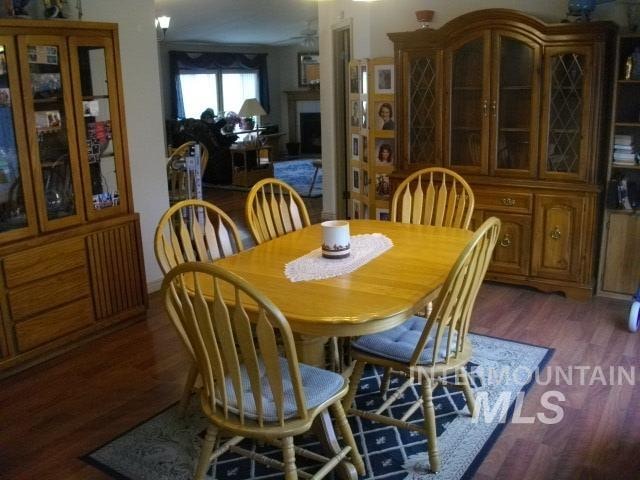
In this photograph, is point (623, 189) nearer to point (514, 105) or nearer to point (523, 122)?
point (523, 122)

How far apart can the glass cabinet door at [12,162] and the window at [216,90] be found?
8.12 meters

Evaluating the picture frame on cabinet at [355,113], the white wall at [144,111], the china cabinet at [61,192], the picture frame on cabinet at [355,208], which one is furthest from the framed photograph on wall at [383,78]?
the china cabinet at [61,192]

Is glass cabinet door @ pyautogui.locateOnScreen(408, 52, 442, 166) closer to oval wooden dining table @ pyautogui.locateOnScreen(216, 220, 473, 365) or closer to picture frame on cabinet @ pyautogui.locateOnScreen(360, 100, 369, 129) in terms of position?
picture frame on cabinet @ pyautogui.locateOnScreen(360, 100, 369, 129)

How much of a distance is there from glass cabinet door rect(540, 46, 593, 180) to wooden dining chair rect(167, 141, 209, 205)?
2.73 m

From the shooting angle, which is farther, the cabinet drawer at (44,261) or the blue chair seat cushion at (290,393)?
the cabinet drawer at (44,261)

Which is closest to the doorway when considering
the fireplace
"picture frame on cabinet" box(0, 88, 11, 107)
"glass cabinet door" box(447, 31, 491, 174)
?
"glass cabinet door" box(447, 31, 491, 174)

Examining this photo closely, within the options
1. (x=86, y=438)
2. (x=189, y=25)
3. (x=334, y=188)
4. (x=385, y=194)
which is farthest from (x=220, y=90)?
(x=86, y=438)

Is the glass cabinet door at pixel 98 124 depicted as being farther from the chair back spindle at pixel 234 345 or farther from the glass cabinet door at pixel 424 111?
the glass cabinet door at pixel 424 111

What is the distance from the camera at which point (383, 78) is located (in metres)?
5.02

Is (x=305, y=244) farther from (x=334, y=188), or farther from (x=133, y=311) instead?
(x=334, y=188)

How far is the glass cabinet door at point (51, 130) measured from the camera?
3154 millimetres

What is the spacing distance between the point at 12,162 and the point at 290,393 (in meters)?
2.05

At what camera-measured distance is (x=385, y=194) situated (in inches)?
207

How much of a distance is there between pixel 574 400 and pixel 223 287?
1.67 m
